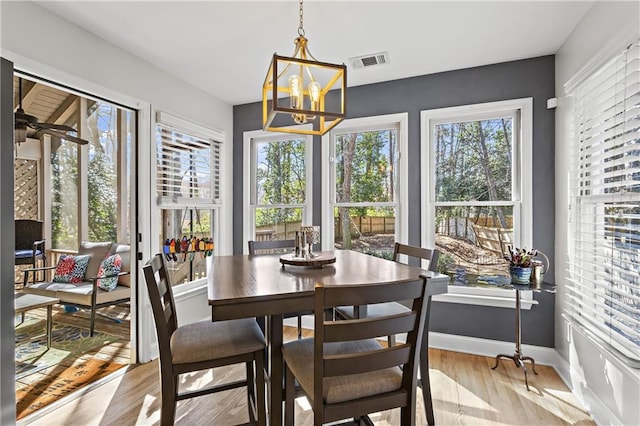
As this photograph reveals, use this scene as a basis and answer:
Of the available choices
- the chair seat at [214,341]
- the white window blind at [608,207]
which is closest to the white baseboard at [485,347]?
the white window blind at [608,207]

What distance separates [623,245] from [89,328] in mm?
4676

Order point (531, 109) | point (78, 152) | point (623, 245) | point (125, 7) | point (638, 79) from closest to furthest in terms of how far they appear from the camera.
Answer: point (638, 79) → point (623, 245) → point (125, 7) → point (531, 109) → point (78, 152)

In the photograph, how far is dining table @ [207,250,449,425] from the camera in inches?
51.5

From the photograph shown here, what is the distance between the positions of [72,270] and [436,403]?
410cm

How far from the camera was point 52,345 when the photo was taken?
3244mm

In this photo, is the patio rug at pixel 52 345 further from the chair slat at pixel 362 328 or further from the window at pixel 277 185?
the chair slat at pixel 362 328

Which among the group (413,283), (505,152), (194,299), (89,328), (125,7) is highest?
(125,7)

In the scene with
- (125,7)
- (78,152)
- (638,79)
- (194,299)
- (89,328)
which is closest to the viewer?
(638,79)

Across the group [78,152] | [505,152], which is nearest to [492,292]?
[505,152]

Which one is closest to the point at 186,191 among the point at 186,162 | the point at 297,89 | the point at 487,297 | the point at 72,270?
the point at 186,162

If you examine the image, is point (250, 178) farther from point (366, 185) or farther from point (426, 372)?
point (426, 372)

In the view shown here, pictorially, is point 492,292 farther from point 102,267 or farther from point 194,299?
point 102,267

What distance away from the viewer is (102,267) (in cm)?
392

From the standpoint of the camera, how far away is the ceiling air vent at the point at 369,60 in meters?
2.80
